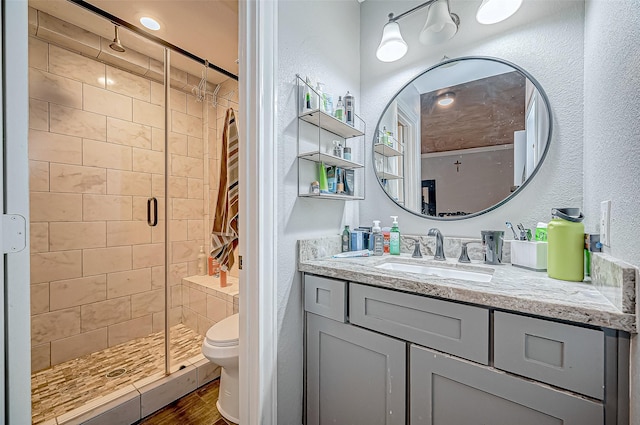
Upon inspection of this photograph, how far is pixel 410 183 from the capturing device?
156 centimetres

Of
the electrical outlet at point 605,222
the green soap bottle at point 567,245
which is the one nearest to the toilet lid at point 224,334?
the green soap bottle at point 567,245

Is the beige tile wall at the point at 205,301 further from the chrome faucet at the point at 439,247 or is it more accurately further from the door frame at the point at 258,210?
the chrome faucet at the point at 439,247

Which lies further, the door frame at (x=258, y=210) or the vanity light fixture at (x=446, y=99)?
the vanity light fixture at (x=446, y=99)

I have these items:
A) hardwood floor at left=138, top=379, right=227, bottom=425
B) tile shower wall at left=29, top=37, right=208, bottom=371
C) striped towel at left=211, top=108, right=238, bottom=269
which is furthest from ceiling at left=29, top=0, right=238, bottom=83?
hardwood floor at left=138, top=379, right=227, bottom=425

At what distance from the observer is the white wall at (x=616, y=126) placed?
0.61 metres

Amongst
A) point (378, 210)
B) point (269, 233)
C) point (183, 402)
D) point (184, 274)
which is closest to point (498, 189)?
point (378, 210)

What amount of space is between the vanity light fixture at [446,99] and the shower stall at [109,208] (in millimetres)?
1692

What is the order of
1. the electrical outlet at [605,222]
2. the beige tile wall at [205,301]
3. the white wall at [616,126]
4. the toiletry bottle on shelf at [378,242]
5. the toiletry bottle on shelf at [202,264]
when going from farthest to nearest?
the toiletry bottle on shelf at [202,264]
the beige tile wall at [205,301]
the toiletry bottle on shelf at [378,242]
the electrical outlet at [605,222]
the white wall at [616,126]

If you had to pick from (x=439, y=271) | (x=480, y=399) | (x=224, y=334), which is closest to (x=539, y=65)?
(x=439, y=271)

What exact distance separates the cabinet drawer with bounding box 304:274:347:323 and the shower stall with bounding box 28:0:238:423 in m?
1.04

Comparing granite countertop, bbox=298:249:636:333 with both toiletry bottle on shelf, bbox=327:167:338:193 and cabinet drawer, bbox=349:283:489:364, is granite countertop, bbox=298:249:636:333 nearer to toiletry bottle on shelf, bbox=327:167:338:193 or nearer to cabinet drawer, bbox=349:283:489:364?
cabinet drawer, bbox=349:283:489:364

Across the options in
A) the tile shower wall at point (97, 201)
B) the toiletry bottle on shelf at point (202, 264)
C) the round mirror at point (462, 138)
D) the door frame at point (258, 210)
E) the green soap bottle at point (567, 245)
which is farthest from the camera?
the toiletry bottle on shelf at point (202, 264)

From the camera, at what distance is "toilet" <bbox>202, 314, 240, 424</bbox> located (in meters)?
1.40

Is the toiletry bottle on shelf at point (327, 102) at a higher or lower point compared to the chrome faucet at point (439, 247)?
higher
